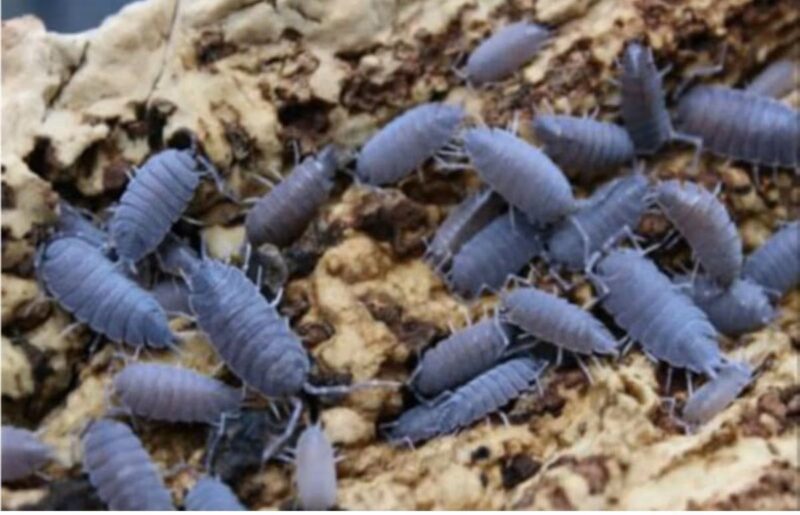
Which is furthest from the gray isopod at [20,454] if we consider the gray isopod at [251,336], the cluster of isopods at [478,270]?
the gray isopod at [251,336]

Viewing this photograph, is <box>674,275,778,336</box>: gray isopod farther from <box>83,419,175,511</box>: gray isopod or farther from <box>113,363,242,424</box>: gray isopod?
<box>83,419,175,511</box>: gray isopod

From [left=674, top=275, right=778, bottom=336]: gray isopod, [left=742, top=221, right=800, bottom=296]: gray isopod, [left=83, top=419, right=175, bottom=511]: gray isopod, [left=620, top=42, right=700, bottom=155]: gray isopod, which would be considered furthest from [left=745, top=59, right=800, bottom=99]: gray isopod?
[left=83, top=419, right=175, bottom=511]: gray isopod

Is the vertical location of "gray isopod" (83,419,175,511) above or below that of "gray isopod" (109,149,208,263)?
below

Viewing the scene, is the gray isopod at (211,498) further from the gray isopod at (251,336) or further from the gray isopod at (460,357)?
the gray isopod at (460,357)

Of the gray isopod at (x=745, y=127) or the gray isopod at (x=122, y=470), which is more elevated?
the gray isopod at (x=745, y=127)

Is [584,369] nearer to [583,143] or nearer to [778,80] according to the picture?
[583,143]

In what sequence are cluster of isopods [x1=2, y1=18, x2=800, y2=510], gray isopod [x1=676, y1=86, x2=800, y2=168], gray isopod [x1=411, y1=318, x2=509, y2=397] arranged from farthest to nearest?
gray isopod [x1=676, y1=86, x2=800, y2=168] → gray isopod [x1=411, y1=318, x2=509, y2=397] → cluster of isopods [x1=2, y1=18, x2=800, y2=510]

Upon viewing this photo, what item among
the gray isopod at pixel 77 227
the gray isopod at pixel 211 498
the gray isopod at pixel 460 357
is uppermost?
the gray isopod at pixel 77 227
